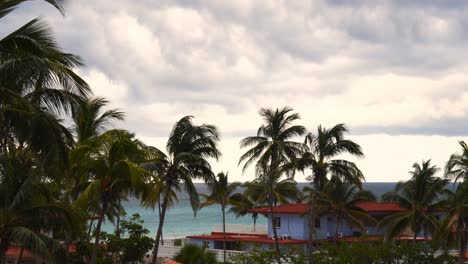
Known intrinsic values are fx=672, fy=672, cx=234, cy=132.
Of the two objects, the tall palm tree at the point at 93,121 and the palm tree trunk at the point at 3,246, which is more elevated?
the tall palm tree at the point at 93,121

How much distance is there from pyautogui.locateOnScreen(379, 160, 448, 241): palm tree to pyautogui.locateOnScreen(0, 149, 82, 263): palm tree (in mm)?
23821

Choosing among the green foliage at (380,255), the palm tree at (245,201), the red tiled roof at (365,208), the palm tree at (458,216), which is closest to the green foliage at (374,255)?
the green foliage at (380,255)

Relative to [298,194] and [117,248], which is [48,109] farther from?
[298,194]

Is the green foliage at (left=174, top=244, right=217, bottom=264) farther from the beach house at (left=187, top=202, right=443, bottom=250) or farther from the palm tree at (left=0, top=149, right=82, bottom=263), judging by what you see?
the palm tree at (left=0, top=149, right=82, bottom=263)

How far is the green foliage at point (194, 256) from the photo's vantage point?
36.7 meters

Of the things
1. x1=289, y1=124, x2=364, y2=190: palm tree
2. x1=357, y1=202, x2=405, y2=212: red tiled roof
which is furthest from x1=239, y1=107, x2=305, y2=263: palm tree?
x1=357, y1=202, x2=405, y2=212: red tiled roof

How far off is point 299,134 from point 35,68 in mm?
25826

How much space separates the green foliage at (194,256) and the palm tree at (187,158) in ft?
12.0

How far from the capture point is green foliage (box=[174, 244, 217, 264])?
3666 centimetres

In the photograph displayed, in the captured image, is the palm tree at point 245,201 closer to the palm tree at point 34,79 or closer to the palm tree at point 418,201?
the palm tree at point 418,201

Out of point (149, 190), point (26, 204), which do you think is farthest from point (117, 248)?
point (26, 204)

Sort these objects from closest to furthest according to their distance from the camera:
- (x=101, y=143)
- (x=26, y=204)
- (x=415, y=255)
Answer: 1. (x=26, y=204)
2. (x=101, y=143)
3. (x=415, y=255)

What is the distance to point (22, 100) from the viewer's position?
13.1 meters

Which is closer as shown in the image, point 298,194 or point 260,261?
point 260,261
